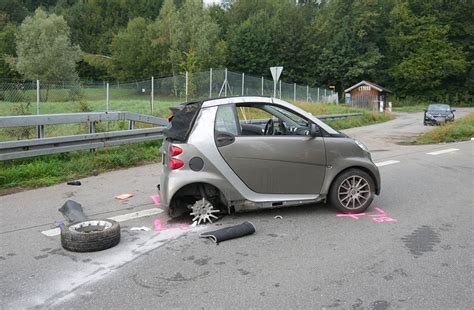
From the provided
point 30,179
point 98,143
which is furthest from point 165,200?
point 98,143

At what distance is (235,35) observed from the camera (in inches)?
3319

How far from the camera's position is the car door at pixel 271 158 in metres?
6.28

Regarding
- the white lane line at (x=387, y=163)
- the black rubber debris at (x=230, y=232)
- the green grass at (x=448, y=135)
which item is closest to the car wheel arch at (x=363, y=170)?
the black rubber debris at (x=230, y=232)

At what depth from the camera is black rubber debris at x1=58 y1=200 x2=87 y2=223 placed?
20.7 feet

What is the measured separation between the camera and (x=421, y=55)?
81938 mm

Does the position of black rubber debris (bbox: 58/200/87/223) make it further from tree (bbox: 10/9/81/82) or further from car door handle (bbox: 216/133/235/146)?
tree (bbox: 10/9/81/82)

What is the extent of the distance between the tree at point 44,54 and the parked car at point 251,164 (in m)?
52.1

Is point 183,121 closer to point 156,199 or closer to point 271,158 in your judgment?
point 271,158

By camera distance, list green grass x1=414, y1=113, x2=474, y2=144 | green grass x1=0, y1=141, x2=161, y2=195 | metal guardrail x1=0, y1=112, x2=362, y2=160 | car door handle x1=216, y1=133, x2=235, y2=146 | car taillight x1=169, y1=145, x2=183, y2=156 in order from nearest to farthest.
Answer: car taillight x1=169, y1=145, x2=183, y2=156, car door handle x1=216, y1=133, x2=235, y2=146, green grass x1=0, y1=141, x2=161, y2=195, metal guardrail x1=0, y1=112, x2=362, y2=160, green grass x1=414, y1=113, x2=474, y2=144

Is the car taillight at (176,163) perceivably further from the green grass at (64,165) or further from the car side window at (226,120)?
the green grass at (64,165)

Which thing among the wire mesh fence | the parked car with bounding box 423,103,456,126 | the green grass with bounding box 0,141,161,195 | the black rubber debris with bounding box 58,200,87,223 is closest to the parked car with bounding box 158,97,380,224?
the black rubber debris with bounding box 58,200,87,223

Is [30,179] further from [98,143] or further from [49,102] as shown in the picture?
[49,102]

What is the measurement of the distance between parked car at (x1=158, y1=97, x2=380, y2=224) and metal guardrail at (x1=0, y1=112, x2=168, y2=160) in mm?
3930

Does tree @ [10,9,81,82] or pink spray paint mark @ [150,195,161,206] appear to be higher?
tree @ [10,9,81,82]
